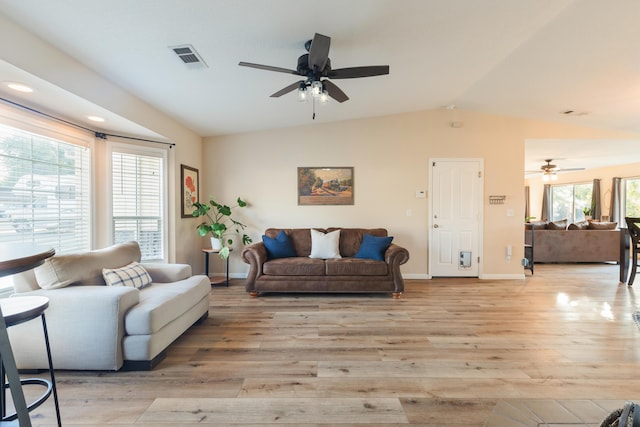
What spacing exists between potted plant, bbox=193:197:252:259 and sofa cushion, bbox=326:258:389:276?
159 centimetres

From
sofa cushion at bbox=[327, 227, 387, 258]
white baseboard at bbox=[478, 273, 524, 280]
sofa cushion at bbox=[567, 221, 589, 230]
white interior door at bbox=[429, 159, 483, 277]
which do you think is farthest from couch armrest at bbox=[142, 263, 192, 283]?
sofa cushion at bbox=[567, 221, 589, 230]

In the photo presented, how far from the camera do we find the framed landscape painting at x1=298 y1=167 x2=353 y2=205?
4.94 metres

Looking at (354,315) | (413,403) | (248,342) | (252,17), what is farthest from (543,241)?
(252,17)

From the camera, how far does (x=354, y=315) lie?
3.24 metres

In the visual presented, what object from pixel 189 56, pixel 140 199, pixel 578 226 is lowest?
pixel 578 226

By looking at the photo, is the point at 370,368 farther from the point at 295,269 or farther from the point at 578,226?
the point at 578,226

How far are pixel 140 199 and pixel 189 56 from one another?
7.23ft

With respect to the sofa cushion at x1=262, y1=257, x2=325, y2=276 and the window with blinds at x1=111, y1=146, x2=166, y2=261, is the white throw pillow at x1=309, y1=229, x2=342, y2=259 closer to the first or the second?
the sofa cushion at x1=262, y1=257, x2=325, y2=276

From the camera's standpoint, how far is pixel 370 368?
7.04ft

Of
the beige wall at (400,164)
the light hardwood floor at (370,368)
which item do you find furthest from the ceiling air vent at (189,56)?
the light hardwood floor at (370,368)

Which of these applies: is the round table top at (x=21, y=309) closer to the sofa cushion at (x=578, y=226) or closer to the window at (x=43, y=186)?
the window at (x=43, y=186)

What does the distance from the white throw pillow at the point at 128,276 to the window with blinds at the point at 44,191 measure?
0.85m

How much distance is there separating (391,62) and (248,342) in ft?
10.6

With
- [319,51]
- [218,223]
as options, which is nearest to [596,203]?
[319,51]
